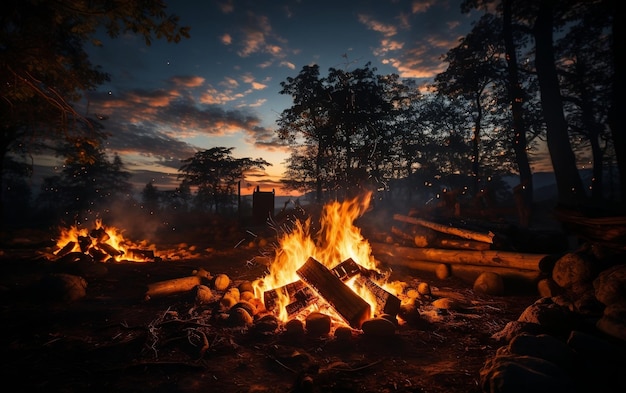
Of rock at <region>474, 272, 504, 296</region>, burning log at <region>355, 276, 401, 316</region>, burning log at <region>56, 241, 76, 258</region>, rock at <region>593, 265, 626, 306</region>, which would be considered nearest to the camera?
rock at <region>593, 265, 626, 306</region>

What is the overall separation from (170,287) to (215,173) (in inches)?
1450

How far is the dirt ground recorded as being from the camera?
319 centimetres

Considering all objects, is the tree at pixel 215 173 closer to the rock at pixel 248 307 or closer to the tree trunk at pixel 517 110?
the tree trunk at pixel 517 110

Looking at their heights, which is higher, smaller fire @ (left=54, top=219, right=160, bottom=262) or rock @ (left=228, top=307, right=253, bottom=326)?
smaller fire @ (left=54, top=219, right=160, bottom=262)

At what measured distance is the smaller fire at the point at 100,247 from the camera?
953 cm

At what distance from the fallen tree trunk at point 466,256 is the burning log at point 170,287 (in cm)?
599

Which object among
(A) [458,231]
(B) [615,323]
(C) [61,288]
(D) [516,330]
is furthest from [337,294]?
(C) [61,288]

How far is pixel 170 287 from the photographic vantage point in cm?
644

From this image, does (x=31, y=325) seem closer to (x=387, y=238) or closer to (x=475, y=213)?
(x=387, y=238)

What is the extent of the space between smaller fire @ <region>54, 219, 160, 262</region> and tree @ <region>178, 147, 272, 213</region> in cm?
2935

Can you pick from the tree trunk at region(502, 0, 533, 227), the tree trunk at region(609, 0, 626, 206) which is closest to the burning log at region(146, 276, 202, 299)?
the tree trunk at region(609, 0, 626, 206)

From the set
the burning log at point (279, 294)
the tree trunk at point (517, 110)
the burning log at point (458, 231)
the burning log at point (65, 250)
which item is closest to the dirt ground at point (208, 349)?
the burning log at point (279, 294)

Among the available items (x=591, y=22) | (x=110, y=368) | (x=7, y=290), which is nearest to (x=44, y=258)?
(x=7, y=290)

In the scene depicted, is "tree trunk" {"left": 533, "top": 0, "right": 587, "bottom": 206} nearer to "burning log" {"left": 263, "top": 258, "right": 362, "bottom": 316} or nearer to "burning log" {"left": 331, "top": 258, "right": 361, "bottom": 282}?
"burning log" {"left": 331, "top": 258, "right": 361, "bottom": 282}
